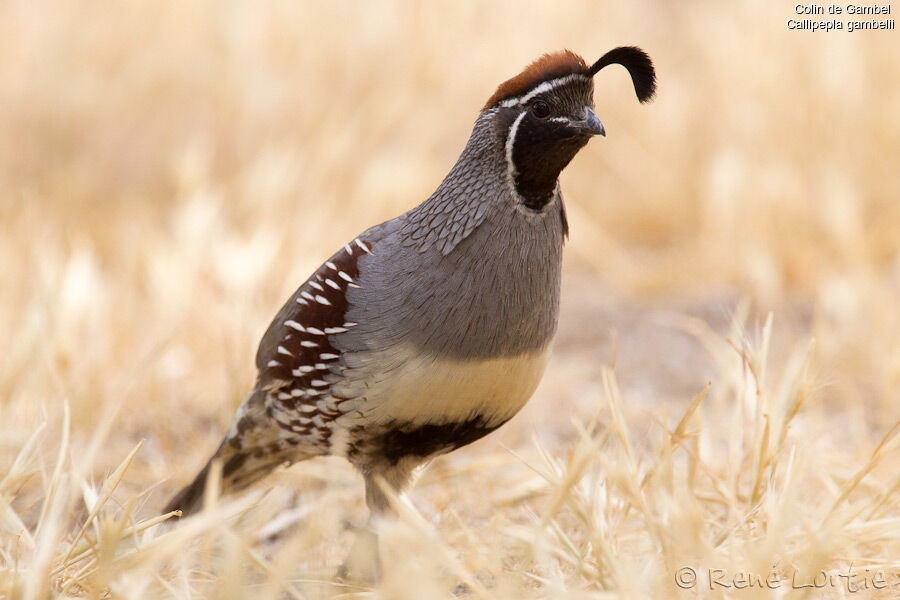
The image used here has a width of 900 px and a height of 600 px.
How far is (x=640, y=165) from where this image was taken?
16.4ft

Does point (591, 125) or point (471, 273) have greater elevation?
point (591, 125)

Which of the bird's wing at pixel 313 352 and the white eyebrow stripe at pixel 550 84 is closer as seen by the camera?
the white eyebrow stripe at pixel 550 84

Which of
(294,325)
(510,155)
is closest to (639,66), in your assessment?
(510,155)

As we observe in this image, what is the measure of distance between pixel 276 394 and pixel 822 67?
321 centimetres

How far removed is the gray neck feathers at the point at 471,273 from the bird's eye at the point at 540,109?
97 millimetres

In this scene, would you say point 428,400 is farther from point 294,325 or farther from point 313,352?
point 294,325

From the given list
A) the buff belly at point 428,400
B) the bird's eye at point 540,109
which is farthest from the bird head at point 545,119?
the buff belly at point 428,400

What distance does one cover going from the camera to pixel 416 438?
2.02 meters
